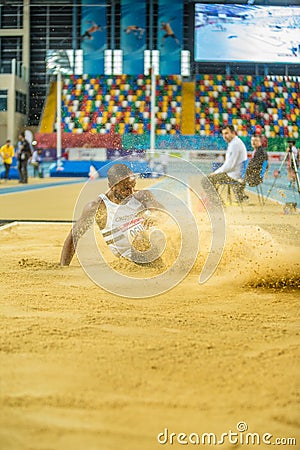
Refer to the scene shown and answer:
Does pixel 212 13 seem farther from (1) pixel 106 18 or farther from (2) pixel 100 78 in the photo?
(1) pixel 106 18

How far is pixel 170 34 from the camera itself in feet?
57.6

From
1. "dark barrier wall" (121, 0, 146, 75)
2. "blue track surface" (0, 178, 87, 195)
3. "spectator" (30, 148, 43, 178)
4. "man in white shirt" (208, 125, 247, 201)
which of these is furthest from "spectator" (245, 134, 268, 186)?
"dark barrier wall" (121, 0, 146, 75)

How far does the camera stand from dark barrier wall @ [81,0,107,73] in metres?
17.2

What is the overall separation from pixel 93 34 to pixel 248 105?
5675 mm

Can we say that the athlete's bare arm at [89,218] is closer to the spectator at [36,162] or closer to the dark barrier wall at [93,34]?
the spectator at [36,162]

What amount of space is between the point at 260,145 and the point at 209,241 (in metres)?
3.94

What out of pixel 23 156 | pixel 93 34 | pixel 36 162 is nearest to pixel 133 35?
pixel 93 34

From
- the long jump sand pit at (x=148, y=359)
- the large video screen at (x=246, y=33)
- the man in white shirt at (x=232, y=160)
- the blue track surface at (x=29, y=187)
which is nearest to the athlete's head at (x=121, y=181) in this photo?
the long jump sand pit at (x=148, y=359)

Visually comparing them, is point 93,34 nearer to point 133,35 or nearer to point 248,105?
point 133,35

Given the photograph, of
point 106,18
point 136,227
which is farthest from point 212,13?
point 136,227

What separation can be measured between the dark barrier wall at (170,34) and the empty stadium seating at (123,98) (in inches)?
37.4

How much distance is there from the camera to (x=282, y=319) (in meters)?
2.83

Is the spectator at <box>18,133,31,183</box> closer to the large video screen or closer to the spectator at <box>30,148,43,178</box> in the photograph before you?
the spectator at <box>30,148,43,178</box>

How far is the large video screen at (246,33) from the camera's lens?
8.37 m
